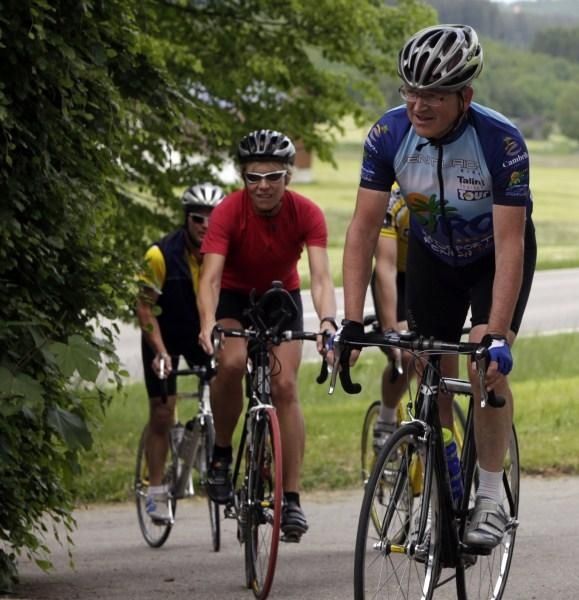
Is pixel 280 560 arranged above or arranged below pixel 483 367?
below

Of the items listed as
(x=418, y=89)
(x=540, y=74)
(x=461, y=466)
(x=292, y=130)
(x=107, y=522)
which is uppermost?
(x=540, y=74)

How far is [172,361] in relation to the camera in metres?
9.92

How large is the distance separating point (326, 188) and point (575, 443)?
95369 mm

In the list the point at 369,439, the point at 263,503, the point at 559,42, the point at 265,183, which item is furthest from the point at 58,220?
the point at 559,42

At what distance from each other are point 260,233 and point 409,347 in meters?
2.63

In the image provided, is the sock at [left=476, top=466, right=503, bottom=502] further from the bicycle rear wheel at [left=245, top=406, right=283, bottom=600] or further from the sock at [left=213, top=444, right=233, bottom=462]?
the sock at [left=213, top=444, right=233, bottom=462]

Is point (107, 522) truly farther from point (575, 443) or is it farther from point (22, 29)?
point (22, 29)

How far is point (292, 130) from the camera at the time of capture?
54.8 feet

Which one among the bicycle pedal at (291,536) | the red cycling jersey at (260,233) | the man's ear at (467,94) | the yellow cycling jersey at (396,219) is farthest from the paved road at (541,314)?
the man's ear at (467,94)

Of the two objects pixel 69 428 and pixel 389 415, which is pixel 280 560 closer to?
pixel 389 415

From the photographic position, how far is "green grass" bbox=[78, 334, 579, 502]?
11.5 meters

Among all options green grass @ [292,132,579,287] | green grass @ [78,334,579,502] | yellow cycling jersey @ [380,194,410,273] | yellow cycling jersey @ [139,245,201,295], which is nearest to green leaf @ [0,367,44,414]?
green grass @ [78,334,579,502]

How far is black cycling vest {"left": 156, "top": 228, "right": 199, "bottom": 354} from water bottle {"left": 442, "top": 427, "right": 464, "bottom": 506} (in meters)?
3.87

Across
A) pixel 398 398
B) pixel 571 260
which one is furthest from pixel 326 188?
pixel 398 398
